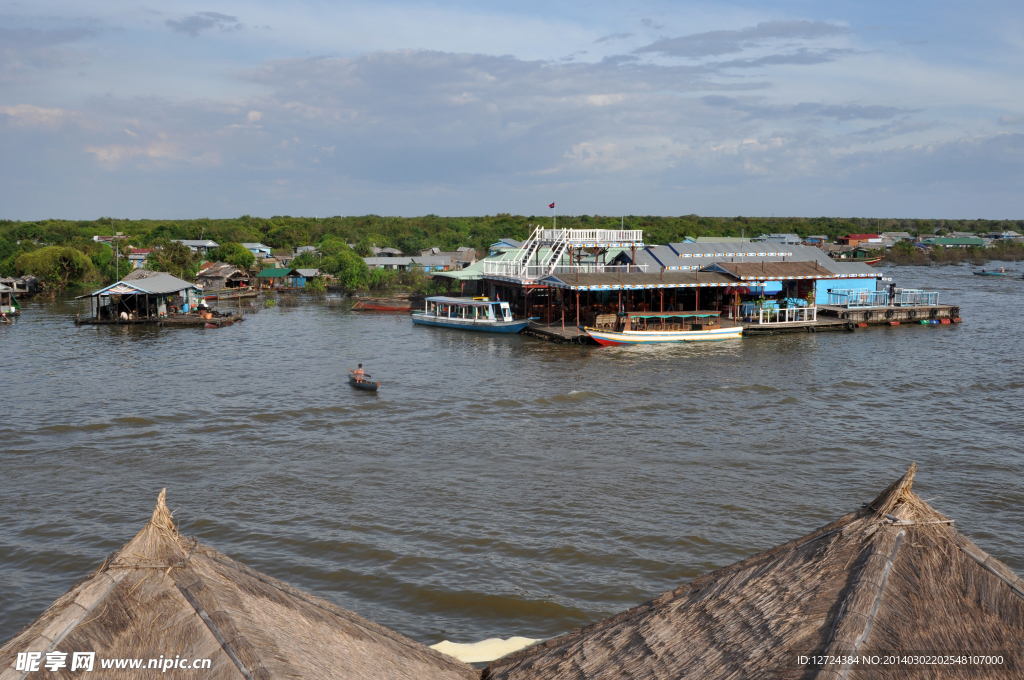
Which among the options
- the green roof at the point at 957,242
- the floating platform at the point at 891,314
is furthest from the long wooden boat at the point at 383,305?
the green roof at the point at 957,242

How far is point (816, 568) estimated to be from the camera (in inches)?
201

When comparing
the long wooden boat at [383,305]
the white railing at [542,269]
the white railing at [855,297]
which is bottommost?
the long wooden boat at [383,305]

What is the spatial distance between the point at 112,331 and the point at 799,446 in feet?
122

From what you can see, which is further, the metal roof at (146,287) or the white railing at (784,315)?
the metal roof at (146,287)

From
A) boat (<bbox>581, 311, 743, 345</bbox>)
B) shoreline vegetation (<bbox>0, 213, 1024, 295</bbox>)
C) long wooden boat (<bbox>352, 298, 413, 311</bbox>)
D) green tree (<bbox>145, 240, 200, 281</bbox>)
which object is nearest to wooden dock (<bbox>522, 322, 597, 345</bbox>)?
boat (<bbox>581, 311, 743, 345</bbox>)

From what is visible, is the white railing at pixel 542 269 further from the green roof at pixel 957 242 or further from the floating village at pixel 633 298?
the green roof at pixel 957 242

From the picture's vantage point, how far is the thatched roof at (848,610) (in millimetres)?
4480

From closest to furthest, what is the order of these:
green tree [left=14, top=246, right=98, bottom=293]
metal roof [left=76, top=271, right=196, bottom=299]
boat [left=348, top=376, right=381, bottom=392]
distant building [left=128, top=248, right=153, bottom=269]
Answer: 1. boat [left=348, top=376, right=381, bottom=392]
2. metal roof [left=76, top=271, right=196, bottom=299]
3. green tree [left=14, top=246, right=98, bottom=293]
4. distant building [left=128, top=248, right=153, bottom=269]

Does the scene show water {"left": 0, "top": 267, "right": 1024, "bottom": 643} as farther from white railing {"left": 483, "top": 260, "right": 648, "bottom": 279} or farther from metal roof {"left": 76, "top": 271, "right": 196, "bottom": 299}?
metal roof {"left": 76, "top": 271, "right": 196, "bottom": 299}

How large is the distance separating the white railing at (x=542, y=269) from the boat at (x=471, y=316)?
78.8 inches

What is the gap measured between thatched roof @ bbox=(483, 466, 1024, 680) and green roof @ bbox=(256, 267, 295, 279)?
Result: 66939 millimetres

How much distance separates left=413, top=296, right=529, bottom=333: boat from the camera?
40.0m

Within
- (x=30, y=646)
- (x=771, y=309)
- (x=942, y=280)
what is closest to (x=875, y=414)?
(x=771, y=309)

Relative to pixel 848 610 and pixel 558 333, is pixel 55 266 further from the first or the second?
pixel 848 610
